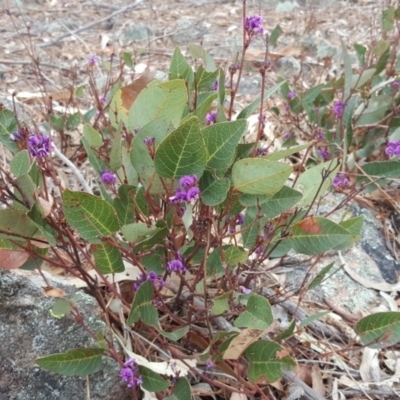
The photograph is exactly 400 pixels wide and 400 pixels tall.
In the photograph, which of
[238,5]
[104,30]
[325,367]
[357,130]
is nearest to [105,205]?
[325,367]

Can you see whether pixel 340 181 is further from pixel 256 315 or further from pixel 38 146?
pixel 38 146

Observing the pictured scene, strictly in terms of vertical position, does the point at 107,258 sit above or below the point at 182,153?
below

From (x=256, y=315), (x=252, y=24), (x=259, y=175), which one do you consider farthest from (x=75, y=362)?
(x=252, y=24)

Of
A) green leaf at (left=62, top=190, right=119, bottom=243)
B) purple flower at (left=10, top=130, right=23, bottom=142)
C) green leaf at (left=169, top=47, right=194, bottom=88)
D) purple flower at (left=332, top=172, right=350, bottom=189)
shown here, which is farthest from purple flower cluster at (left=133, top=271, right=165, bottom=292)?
purple flower at (left=332, top=172, right=350, bottom=189)

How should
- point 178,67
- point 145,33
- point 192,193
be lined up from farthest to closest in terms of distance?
1. point 145,33
2. point 178,67
3. point 192,193

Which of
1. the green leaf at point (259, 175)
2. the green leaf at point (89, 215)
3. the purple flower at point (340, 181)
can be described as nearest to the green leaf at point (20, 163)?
the green leaf at point (89, 215)

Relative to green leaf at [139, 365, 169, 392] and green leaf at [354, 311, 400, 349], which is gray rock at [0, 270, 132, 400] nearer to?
green leaf at [139, 365, 169, 392]

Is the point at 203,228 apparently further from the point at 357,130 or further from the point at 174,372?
the point at 357,130
